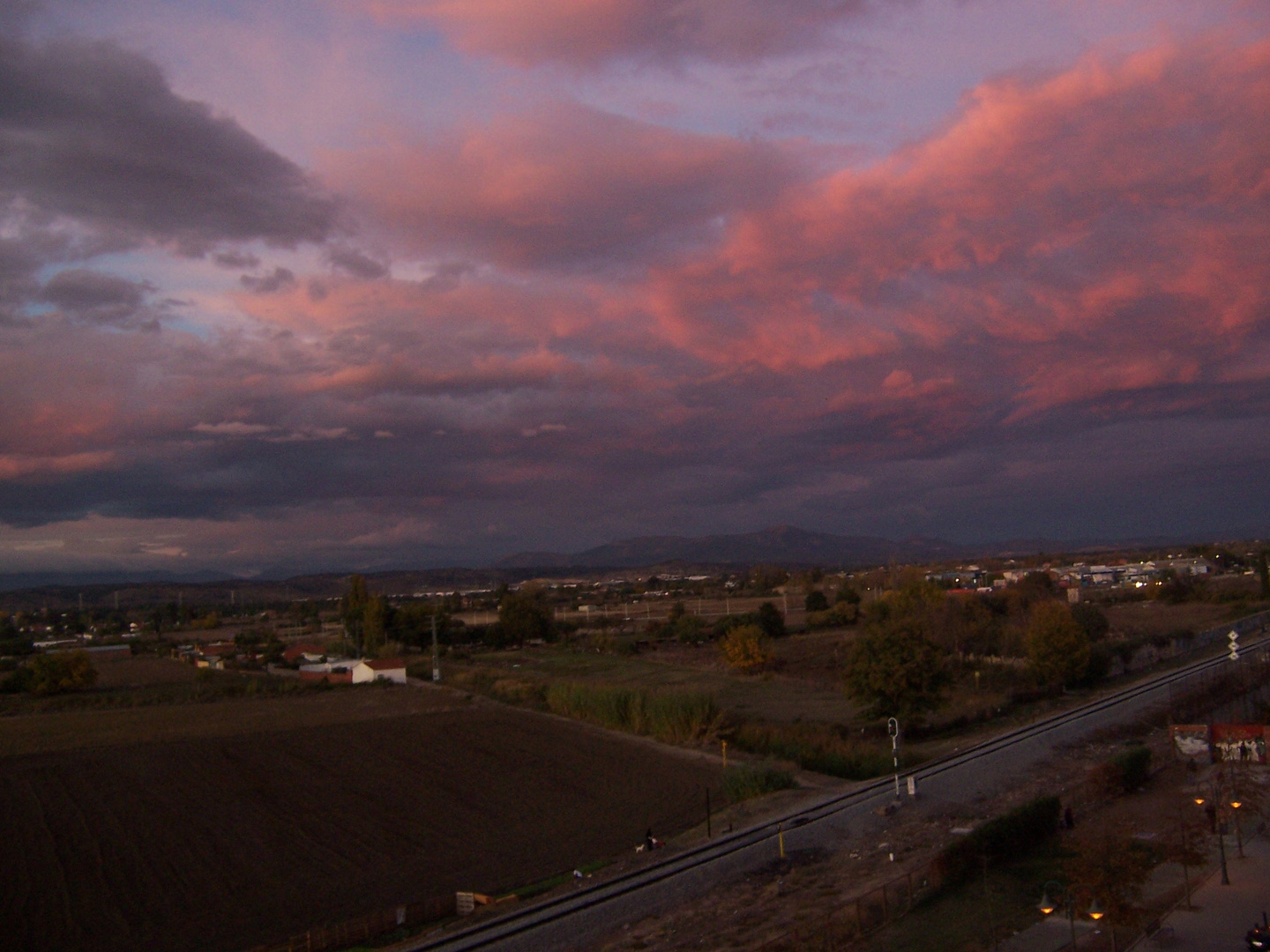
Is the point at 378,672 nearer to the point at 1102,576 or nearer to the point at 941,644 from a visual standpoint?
the point at 941,644

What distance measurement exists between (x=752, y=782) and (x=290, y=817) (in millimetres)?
16110

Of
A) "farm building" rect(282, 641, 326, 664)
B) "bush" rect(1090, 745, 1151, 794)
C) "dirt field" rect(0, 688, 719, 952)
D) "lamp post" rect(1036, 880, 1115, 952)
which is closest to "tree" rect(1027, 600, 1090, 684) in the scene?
"bush" rect(1090, 745, 1151, 794)

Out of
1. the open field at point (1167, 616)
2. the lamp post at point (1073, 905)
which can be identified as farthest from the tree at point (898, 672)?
the open field at point (1167, 616)

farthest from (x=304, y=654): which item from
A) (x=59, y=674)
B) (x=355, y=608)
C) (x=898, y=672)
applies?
(x=898, y=672)

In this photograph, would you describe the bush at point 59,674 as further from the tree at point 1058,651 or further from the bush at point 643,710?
the tree at point 1058,651

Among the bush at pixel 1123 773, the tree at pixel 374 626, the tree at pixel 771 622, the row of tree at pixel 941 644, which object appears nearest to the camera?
the bush at pixel 1123 773

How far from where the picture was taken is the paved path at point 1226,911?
599 inches

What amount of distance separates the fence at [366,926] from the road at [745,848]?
180 centimetres

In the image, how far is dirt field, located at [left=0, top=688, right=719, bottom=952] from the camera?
22.9 metres

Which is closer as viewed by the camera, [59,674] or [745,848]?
[745,848]

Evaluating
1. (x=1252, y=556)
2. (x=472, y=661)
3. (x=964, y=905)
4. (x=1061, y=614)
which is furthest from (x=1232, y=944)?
(x=1252, y=556)

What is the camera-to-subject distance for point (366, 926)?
66.4 feet

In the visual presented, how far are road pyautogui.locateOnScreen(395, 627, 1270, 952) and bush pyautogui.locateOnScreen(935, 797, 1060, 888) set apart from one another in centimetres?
362

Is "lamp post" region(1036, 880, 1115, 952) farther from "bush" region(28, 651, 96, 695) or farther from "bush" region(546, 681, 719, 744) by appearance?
"bush" region(28, 651, 96, 695)
